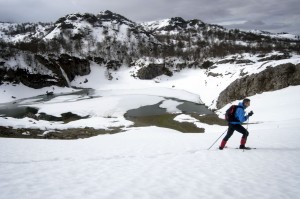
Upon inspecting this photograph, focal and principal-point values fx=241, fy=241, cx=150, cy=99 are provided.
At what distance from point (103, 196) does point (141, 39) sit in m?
188

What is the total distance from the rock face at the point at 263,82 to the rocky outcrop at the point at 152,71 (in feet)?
178

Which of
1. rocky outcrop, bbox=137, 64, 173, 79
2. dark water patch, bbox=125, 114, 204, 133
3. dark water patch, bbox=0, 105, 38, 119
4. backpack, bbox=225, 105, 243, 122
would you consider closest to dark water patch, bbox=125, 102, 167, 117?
dark water patch, bbox=125, 114, 204, 133

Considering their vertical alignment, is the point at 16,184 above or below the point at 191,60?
below

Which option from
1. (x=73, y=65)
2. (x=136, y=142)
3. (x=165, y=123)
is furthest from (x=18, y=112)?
(x=73, y=65)

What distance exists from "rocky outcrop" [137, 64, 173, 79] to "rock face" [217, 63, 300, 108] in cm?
5425

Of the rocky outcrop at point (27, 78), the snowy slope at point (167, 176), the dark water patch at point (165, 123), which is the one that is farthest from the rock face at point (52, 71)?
the snowy slope at point (167, 176)

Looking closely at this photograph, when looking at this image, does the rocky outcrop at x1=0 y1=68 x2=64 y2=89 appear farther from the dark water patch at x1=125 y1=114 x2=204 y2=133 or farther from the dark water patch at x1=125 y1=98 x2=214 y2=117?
the dark water patch at x1=125 y1=114 x2=204 y2=133

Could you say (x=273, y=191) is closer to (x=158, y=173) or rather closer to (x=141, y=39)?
(x=158, y=173)

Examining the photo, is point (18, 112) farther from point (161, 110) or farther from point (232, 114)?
point (232, 114)

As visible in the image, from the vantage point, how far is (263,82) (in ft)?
146

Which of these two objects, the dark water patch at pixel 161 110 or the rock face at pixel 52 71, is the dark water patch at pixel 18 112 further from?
the rock face at pixel 52 71

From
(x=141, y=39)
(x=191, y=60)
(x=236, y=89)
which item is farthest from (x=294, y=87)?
(x=141, y=39)

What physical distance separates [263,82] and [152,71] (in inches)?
2471

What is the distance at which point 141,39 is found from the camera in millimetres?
188250
